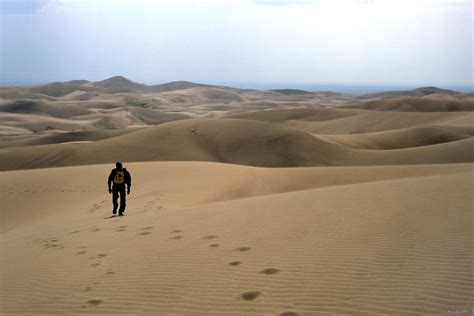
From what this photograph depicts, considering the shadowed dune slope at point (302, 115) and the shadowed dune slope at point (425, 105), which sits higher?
the shadowed dune slope at point (425, 105)

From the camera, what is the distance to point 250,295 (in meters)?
4.79

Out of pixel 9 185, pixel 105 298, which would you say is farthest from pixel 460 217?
pixel 9 185

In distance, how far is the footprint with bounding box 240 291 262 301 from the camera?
4.72 metres

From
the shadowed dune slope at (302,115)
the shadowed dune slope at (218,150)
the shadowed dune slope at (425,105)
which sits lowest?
the shadowed dune slope at (218,150)

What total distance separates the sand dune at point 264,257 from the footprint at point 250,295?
2cm

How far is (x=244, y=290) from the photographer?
493 cm

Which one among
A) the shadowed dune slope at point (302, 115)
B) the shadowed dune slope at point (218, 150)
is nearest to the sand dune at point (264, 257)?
the shadowed dune slope at point (218, 150)

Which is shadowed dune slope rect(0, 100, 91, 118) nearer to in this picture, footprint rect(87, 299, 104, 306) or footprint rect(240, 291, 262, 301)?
footprint rect(87, 299, 104, 306)

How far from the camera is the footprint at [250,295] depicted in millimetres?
4722

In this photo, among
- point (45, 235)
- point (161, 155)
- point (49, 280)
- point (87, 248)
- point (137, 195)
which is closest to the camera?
point (49, 280)

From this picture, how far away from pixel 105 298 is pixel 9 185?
14.2 metres

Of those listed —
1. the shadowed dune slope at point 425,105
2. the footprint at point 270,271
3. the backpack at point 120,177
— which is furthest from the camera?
the shadowed dune slope at point 425,105

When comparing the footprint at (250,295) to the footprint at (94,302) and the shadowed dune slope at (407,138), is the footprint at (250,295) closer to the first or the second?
the footprint at (94,302)

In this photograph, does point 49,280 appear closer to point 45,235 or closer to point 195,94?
point 45,235
